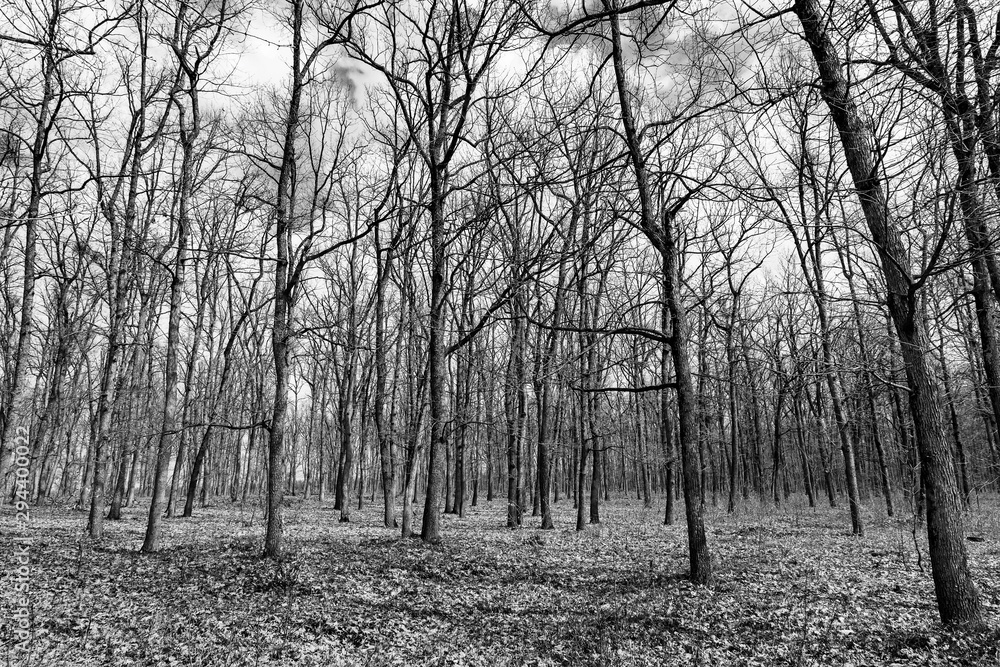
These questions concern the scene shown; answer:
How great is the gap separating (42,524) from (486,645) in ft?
51.2

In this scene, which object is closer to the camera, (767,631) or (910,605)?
(767,631)

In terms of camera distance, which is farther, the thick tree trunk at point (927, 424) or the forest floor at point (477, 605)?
the thick tree trunk at point (927, 424)

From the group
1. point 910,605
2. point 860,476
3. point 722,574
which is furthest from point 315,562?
point 860,476

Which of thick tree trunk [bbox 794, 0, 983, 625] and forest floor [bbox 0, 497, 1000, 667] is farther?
thick tree trunk [bbox 794, 0, 983, 625]

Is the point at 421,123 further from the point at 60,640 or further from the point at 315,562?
the point at 60,640

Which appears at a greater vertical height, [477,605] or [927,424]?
[927,424]

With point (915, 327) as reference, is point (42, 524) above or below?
below

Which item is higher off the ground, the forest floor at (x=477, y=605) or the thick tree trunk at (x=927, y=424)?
the thick tree trunk at (x=927, y=424)

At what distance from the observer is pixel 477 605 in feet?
24.8

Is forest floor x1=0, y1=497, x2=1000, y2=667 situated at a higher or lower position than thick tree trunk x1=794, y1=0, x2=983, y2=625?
lower

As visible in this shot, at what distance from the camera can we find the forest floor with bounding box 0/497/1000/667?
17.9ft

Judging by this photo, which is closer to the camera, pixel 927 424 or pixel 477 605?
pixel 927 424

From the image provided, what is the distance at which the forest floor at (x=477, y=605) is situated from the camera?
5457 millimetres

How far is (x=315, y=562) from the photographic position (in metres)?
9.41
